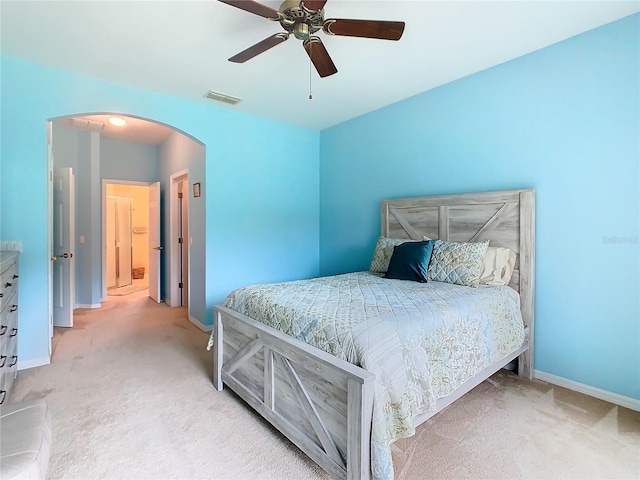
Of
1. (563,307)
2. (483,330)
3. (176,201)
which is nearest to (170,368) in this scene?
(483,330)

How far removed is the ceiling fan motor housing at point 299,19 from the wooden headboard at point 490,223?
1.97 m

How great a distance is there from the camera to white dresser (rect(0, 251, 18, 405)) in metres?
2.06

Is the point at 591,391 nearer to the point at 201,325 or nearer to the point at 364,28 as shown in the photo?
the point at 364,28

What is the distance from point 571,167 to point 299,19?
222 cm

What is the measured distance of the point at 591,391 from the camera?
93.1 inches

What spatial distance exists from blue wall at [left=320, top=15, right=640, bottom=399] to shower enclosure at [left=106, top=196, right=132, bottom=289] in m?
6.29

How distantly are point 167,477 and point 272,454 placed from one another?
1.72ft

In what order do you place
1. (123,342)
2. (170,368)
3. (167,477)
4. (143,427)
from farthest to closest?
(123,342)
(170,368)
(143,427)
(167,477)

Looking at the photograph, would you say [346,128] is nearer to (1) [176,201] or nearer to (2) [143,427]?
(1) [176,201]

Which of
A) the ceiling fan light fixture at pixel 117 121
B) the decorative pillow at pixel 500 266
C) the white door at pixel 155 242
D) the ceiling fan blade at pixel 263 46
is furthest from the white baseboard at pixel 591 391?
the ceiling fan light fixture at pixel 117 121

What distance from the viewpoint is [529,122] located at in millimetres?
2652

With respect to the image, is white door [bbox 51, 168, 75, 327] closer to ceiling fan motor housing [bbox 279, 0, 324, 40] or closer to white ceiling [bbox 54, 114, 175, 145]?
white ceiling [bbox 54, 114, 175, 145]

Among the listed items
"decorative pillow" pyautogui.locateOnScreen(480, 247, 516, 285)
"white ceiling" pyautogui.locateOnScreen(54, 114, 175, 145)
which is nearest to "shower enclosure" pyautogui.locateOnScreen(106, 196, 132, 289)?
"white ceiling" pyautogui.locateOnScreen(54, 114, 175, 145)

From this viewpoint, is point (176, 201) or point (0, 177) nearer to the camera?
point (0, 177)
